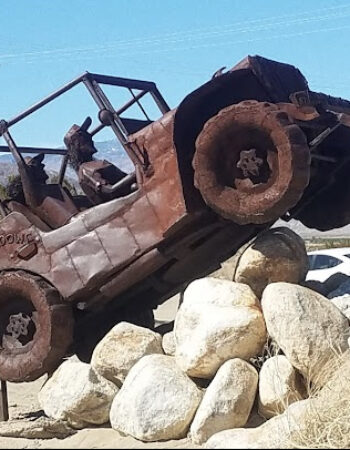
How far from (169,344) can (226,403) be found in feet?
4.39

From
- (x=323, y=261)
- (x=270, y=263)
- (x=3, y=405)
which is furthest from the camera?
(x=323, y=261)

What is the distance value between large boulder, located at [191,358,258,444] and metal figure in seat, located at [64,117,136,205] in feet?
7.41

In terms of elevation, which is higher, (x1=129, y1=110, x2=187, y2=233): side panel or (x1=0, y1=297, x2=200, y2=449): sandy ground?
(x1=129, y1=110, x2=187, y2=233): side panel

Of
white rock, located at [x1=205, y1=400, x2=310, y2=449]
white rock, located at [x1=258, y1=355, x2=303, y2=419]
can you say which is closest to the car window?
white rock, located at [x1=258, y1=355, x2=303, y2=419]

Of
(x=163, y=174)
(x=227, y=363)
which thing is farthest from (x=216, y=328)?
(x=163, y=174)

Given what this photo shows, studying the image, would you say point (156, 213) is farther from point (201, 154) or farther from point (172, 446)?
point (172, 446)

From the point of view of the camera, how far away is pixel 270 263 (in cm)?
748

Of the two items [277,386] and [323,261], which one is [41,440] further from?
[323,261]

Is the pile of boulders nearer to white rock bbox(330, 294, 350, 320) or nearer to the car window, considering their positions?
white rock bbox(330, 294, 350, 320)

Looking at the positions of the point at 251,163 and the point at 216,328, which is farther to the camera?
the point at 251,163

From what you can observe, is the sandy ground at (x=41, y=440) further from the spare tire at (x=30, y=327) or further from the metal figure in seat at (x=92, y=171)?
the metal figure in seat at (x=92, y=171)

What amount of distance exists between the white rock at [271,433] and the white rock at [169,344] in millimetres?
1505

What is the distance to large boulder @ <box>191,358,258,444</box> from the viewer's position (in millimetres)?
6332

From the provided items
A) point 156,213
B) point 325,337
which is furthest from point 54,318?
point 325,337
